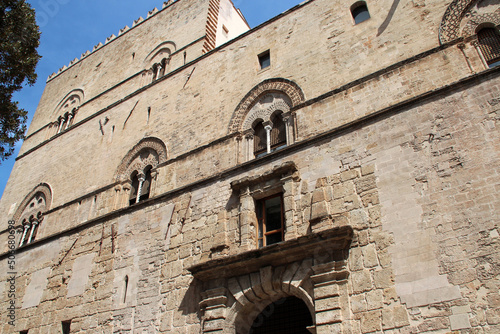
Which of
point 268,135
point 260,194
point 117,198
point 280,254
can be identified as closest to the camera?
point 280,254

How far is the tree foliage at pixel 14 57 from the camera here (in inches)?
373

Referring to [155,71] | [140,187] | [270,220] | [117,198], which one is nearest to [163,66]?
[155,71]

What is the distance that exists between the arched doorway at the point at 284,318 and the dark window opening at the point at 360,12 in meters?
6.06

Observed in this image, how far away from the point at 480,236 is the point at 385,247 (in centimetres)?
126

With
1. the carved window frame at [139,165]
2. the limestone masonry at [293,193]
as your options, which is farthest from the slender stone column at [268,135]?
the carved window frame at [139,165]

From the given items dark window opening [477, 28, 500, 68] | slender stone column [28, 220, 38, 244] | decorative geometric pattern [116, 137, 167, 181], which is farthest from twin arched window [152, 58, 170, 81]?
dark window opening [477, 28, 500, 68]

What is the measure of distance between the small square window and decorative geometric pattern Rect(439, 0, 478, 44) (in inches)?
154

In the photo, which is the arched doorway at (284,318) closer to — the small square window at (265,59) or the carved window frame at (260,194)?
the carved window frame at (260,194)

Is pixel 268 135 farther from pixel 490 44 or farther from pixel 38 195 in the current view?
pixel 38 195

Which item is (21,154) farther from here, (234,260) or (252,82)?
(234,260)

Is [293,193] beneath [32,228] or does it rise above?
beneath

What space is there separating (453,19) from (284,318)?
6235 mm

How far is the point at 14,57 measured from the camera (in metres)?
9.62

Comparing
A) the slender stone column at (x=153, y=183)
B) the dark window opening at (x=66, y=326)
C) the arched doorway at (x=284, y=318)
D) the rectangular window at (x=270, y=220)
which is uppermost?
the slender stone column at (x=153, y=183)
